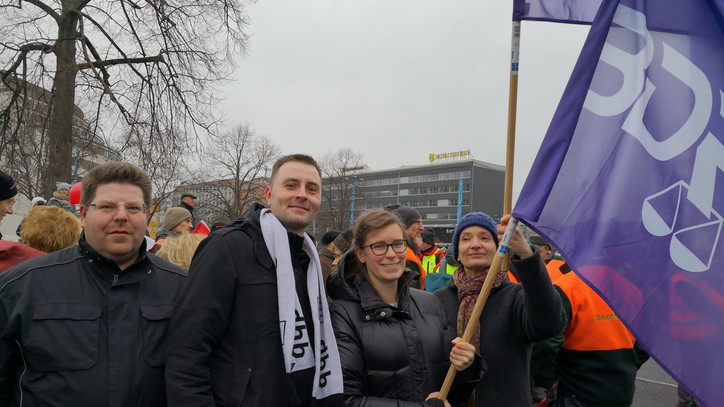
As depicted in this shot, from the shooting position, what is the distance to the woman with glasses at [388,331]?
7.35ft

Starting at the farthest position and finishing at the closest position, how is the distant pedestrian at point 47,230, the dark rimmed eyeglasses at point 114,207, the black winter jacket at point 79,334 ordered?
1. the distant pedestrian at point 47,230
2. the dark rimmed eyeglasses at point 114,207
3. the black winter jacket at point 79,334

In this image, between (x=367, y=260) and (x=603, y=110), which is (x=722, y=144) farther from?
(x=367, y=260)

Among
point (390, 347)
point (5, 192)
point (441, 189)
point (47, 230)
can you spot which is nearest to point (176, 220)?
point (5, 192)

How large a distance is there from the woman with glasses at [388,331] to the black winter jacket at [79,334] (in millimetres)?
826

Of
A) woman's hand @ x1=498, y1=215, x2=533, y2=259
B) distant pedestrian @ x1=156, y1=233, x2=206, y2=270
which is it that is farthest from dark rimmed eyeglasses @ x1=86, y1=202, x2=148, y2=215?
woman's hand @ x1=498, y1=215, x2=533, y2=259

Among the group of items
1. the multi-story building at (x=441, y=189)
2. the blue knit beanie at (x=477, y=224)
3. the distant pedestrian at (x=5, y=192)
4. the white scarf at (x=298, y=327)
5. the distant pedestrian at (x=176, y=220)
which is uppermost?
the multi-story building at (x=441, y=189)

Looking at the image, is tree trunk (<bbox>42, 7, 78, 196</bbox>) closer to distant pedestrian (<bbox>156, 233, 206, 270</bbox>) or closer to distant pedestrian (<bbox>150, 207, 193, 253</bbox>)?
distant pedestrian (<bbox>150, 207, 193, 253</bbox>)

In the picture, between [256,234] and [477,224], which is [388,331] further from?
[477,224]

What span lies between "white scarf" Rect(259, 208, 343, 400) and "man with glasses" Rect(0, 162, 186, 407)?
0.54 meters

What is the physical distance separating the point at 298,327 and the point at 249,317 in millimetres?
230

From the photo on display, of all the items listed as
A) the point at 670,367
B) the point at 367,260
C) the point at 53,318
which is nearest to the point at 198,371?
the point at 53,318

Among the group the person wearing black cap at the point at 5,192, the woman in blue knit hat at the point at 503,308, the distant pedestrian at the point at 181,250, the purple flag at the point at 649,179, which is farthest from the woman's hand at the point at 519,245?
the person wearing black cap at the point at 5,192

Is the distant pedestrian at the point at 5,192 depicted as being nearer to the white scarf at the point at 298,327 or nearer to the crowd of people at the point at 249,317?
the crowd of people at the point at 249,317

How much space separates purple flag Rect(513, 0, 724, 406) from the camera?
6.77 feet
